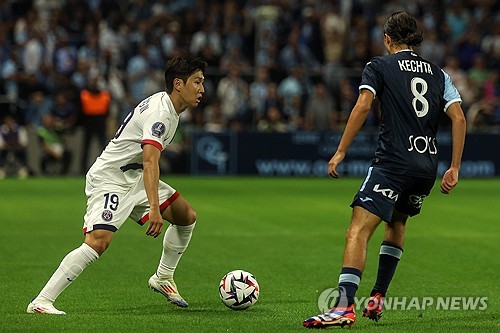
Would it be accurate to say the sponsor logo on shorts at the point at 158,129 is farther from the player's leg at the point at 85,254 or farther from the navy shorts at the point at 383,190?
the navy shorts at the point at 383,190

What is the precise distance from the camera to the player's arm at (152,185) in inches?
305

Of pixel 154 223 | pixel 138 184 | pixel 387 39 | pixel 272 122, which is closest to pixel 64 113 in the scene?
pixel 272 122

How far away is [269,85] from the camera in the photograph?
86.9ft

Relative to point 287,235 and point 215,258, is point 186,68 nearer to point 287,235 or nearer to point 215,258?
point 215,258

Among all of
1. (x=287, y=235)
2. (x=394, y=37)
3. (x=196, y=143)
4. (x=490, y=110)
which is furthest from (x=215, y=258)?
(x=490, y=110)

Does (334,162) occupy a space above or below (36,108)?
above

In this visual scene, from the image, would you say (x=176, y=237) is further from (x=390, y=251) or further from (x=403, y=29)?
(x=403, y=29)

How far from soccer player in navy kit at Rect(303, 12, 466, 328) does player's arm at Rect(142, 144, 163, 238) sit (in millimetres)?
1261

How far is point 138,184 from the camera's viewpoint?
845 centimetres

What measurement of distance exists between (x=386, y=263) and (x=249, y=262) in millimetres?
3454

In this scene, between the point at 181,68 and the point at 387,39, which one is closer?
the point at 387,39

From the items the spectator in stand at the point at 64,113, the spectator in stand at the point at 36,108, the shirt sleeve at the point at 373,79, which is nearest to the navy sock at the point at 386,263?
the shirt sleeve at the point at 373,79

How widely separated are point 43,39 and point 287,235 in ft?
45.2

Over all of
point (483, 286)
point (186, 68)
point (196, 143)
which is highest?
point (186, 68)
